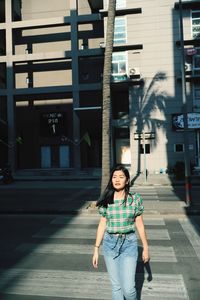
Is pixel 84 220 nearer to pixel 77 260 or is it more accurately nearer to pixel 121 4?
pixel 77 260

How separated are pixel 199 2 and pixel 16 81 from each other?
20356 millimetres

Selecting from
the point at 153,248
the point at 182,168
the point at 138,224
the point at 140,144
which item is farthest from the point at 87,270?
the point at 140,144

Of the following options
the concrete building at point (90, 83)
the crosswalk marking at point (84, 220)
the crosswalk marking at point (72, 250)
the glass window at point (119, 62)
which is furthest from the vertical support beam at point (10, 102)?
the crosswalk marking at point (72, 250)

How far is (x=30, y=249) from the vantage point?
8.23 metres

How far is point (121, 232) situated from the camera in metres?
4.07

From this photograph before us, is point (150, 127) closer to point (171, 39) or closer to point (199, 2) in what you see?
point (171, 39)

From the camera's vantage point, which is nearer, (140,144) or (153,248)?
(153,248)

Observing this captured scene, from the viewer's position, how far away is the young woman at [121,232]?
4004 mm

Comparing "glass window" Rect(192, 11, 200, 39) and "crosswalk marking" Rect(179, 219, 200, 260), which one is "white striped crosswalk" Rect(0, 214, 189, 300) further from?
"glass window" Rect(192, 11, 200, 39)

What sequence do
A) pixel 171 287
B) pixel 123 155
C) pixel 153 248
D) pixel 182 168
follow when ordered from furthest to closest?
pixel 123 155
pixel 182 168
pixel 153 248
pixel 171 287

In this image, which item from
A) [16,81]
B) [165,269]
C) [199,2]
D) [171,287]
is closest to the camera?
[171,287]

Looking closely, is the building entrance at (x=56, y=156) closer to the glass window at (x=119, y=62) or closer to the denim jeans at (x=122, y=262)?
the glass window at (x=119, y=62)

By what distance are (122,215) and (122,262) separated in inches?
19.4

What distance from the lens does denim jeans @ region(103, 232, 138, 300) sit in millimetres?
3984
